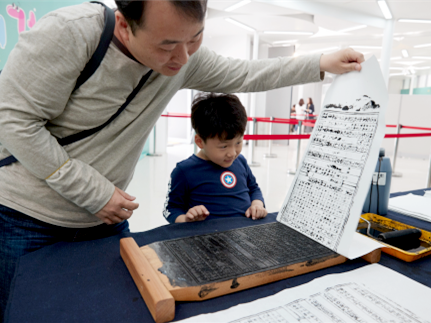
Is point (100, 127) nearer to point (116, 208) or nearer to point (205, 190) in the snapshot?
point (116, 208)

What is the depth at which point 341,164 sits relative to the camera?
0.74m

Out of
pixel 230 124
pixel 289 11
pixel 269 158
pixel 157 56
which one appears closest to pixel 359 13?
pixel 289 11

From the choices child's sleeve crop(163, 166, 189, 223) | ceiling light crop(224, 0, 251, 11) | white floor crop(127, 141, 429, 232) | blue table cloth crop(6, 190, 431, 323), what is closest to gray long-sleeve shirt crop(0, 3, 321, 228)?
blue table cloth crop(6, 190, 431, 323)

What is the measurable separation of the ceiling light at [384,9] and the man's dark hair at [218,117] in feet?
18.6

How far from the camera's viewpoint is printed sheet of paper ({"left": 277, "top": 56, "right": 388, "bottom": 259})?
0.69 meters

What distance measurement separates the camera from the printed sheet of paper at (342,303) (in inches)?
19.0

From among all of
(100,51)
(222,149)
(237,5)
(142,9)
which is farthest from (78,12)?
(237,5)

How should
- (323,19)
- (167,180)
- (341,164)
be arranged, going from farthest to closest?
(323,19)
(167,180)
(341,164)

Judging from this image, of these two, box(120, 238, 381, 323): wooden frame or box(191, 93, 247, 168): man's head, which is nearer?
box(120, 238, 381, 323): wooden frame

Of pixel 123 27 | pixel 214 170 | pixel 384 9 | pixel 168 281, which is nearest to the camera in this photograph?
pixel 168 281

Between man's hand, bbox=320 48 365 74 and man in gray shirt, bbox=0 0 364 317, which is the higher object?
man's hand, bbox=320 48 365 74

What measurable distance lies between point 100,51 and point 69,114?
0.16 meters

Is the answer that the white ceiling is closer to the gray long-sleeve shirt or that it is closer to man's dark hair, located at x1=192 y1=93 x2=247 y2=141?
man's dark hair, located at x1=192 y1=93 x2=247 y2=141

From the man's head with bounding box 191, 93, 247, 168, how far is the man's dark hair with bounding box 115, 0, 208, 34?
1.70 ft
